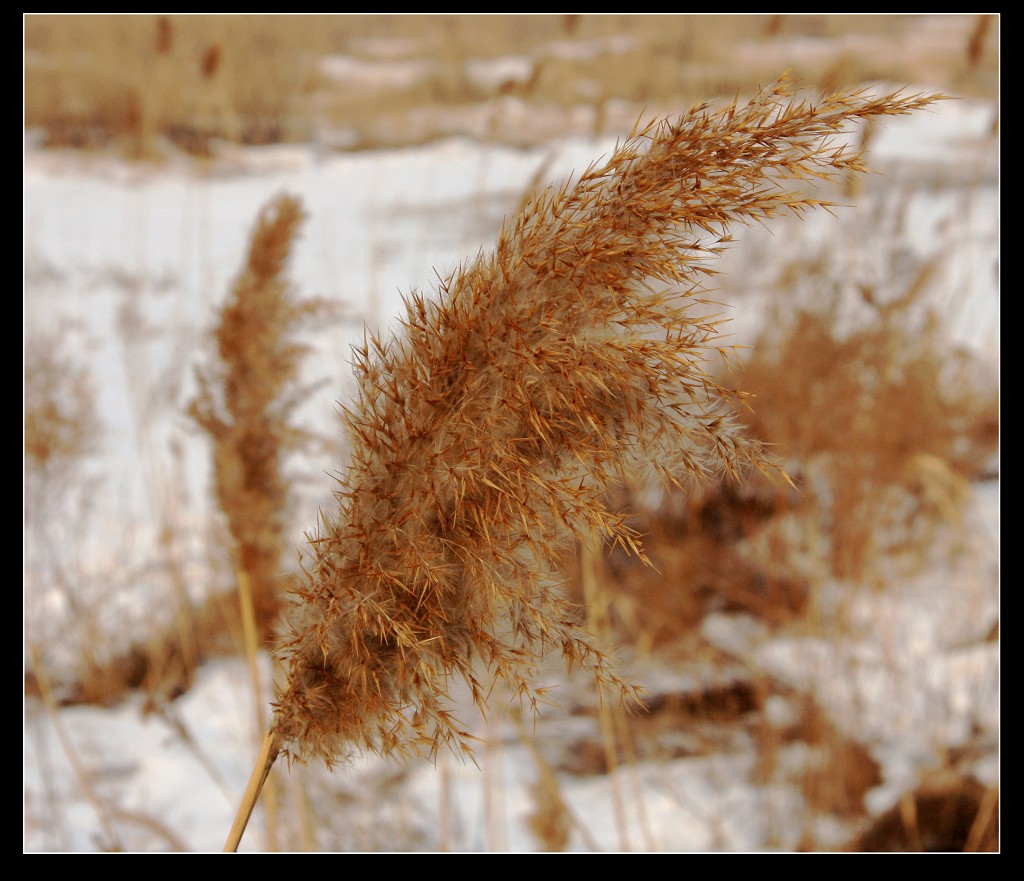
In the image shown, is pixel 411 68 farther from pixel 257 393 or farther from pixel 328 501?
pixel 257 393

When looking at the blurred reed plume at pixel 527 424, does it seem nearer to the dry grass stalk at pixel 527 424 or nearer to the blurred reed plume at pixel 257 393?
the dry grass stalk at pixel 527 424

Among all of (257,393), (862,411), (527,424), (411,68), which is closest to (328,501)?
(257,393)

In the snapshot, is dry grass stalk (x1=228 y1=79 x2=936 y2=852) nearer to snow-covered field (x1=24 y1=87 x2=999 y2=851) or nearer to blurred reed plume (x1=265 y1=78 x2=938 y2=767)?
blurred reed plume (x1=265 y1=78 x2=938 y2=767)

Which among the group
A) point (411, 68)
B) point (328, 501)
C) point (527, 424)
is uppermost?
point (411, 68)

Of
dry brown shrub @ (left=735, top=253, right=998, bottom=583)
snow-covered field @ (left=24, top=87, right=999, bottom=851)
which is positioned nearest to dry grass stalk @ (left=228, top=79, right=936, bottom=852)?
snow-covered field @ (left=24, top=87, right=999, bottom=851)

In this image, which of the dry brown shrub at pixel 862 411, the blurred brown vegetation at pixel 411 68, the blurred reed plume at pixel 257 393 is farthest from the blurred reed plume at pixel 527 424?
the blurred brown vegetation at pixel 411 68

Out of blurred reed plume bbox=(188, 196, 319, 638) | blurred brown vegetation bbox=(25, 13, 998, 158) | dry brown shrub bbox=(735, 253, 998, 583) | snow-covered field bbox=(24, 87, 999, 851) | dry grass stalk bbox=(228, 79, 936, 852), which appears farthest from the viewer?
blurred brown vegetation bbox=(25, 13, 998, 158)
